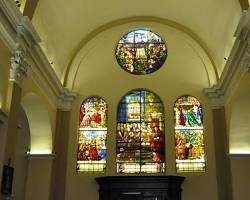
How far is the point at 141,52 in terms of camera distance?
13.6 meters

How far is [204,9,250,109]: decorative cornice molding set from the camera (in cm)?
894

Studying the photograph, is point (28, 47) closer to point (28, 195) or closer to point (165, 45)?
point (28, 195)

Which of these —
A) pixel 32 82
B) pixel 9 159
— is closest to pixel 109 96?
pixel 32 82

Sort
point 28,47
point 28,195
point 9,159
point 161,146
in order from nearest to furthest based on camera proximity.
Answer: point 9,159, point 28,47, point 28,195, point 161,146

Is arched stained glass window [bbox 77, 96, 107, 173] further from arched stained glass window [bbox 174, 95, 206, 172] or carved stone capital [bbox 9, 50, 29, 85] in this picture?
carved stone capital [bbox 9, 50, 29, 85]

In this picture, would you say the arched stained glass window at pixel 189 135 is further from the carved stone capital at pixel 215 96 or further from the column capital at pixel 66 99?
the column capital at pixel 66 99

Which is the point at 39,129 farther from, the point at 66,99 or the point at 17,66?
the point at 17,66

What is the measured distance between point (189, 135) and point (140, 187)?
2222 millimetres

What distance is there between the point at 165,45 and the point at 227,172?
4507 mm

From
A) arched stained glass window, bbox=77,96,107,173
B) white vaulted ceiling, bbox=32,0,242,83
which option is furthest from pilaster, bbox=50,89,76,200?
white vaulted ceiling, bbox=32,0,242,83

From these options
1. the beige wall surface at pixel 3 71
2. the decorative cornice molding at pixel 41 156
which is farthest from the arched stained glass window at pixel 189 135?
the beige wall surface at pixel 3 71

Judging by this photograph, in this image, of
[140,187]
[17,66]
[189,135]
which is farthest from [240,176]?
[17,66]

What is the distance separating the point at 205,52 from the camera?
1328 cm

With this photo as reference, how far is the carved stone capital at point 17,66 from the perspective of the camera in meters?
8.78
